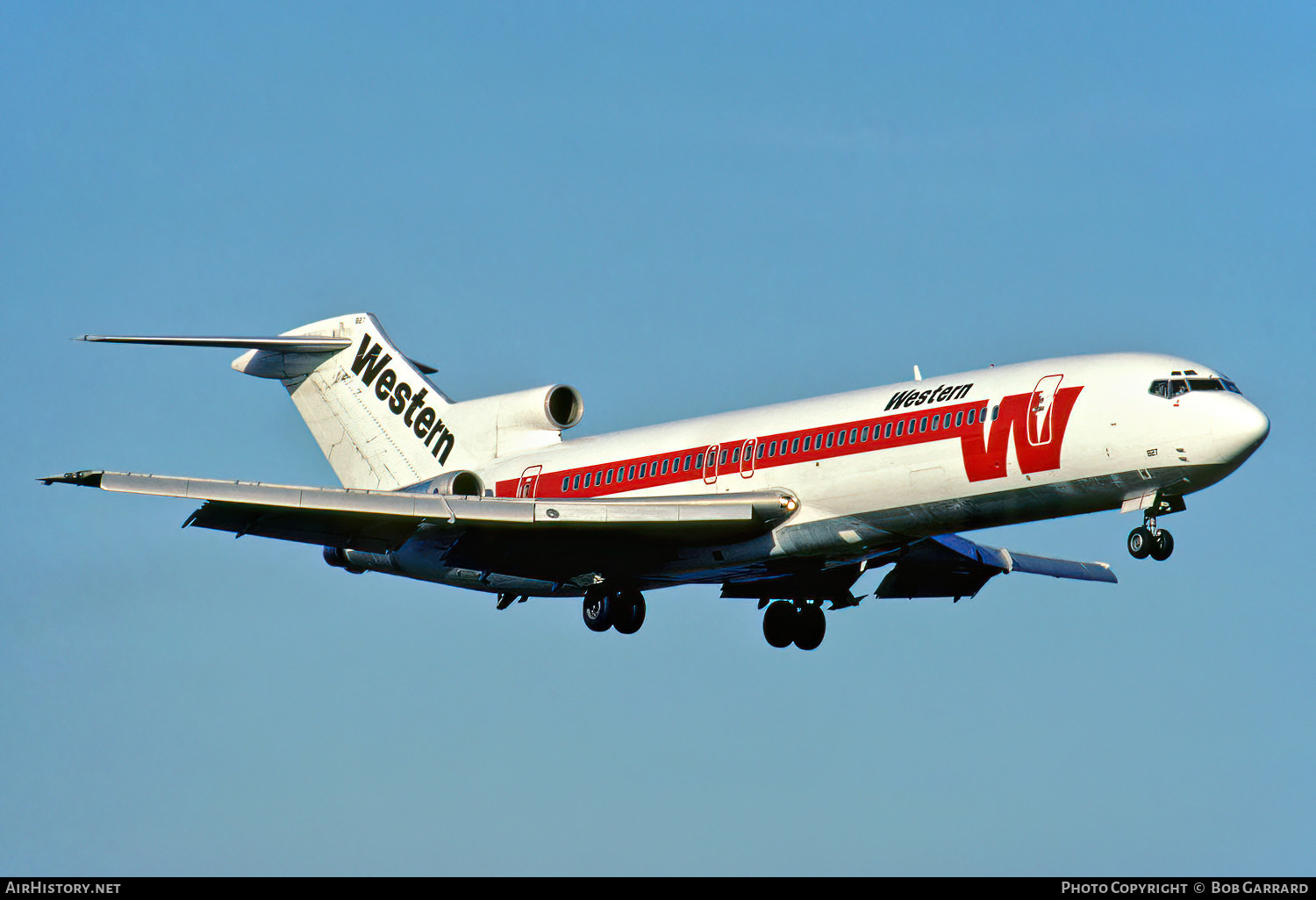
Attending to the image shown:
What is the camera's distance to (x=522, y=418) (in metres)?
36.0

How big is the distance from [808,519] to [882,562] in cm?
277

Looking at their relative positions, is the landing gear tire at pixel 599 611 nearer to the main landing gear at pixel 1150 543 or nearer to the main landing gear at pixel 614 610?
the main landing gear at pixel 614 610

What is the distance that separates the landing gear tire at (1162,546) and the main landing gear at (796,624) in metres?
9.38

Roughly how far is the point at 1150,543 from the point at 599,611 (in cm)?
1059

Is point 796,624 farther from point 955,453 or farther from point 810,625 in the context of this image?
point 955,453

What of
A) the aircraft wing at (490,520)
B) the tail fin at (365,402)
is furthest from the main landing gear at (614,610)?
the tail fin at (365,402)

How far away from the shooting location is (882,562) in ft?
105

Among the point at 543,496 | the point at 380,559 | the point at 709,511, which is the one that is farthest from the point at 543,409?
the point at 709,511

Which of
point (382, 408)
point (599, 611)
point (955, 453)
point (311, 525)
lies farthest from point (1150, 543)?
point (382, 408)

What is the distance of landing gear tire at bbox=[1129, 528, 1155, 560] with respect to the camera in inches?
1056

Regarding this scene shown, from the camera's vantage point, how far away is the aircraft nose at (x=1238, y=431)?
2627cm

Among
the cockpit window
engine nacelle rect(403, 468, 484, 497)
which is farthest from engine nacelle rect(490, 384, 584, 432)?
the cockpit window

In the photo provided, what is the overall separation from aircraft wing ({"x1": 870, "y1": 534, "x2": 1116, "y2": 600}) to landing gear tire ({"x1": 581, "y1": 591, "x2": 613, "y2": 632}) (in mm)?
5498

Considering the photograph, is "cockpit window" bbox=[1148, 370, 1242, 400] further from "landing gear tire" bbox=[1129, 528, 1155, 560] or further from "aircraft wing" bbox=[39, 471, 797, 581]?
"aircraft wing" bbox=[39, 471, 797, 581]
